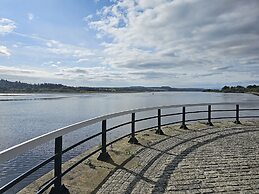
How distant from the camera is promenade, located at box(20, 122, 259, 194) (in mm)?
4660

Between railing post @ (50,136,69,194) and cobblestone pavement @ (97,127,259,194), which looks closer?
railing post @ (50,136,69,194)

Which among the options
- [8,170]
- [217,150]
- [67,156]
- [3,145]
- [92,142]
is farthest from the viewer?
[3,145]

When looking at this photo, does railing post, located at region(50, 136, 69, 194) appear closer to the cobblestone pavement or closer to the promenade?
the promenade

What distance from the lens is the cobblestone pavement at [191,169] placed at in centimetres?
462

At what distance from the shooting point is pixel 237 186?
15.3 ft

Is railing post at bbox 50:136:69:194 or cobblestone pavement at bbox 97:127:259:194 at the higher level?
railing post at bbox 50:136:69:194

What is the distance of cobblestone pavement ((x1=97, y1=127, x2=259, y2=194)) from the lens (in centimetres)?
462

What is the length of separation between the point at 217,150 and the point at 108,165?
2898 millimetres

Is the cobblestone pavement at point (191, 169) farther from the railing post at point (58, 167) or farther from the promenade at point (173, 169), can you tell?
the railing post at point (58, 167)

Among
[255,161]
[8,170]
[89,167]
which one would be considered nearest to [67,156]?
[8,170]

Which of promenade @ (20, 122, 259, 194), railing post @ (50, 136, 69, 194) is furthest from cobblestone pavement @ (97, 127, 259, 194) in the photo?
railing post @ (50, 136, 69, 194)

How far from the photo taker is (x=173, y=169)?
5652 mm

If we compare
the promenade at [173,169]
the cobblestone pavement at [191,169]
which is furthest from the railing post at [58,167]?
the cobblestone pavement at [191,169]

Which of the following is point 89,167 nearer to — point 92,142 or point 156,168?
point 156,168
